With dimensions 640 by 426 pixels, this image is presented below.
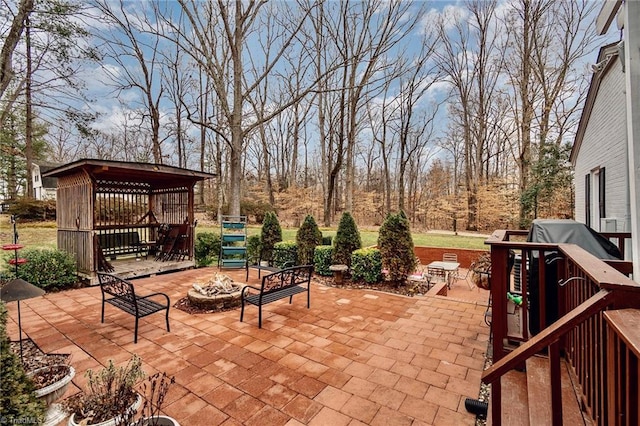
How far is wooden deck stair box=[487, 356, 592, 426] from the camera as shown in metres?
1.71

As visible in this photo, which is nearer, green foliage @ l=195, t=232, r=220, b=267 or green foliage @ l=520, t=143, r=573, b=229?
green foliage @ l=195, t=232, r=220, b=267

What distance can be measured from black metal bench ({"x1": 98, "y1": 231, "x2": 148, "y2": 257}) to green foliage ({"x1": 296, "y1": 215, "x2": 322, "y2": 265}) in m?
4.74

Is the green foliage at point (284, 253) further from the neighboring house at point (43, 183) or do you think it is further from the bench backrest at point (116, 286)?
the neighboring house at point (43, 183)

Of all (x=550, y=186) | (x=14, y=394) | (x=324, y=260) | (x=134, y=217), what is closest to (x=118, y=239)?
(x=134, y=217)

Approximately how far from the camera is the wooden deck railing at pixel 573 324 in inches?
48.6

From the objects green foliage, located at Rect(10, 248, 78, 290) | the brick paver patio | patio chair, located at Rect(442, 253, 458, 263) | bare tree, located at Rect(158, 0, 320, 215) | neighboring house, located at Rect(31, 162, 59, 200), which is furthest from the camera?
neighboring house, located at Rect(31, 162, 59, 200)

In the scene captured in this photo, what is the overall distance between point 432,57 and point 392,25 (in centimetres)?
520

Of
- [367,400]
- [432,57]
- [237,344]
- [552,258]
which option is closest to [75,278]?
[237,344]

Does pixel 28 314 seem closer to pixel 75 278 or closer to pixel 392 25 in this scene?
pixel 75 278

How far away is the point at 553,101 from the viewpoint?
46.8 feet

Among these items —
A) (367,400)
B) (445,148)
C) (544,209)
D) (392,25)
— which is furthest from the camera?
(445,148)

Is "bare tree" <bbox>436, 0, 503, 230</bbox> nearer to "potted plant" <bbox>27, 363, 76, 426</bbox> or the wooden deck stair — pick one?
the wooden deck stair

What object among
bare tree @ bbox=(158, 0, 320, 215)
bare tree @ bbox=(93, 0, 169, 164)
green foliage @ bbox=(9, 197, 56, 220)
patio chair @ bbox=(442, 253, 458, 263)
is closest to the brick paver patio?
patio chair @ bbox=(442, 253, 458, 263)

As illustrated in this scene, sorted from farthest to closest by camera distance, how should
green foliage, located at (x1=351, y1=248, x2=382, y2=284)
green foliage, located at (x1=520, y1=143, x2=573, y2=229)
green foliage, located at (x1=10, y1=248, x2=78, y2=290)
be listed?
green foliage, located at (x1=520, y1=143, x2=573, y2=229) < green foliage, located at (x1=351, y1=248, x2=382, y2=284) < green foliage, located at (x1=10, y1=248, x2=78, y2=290)
